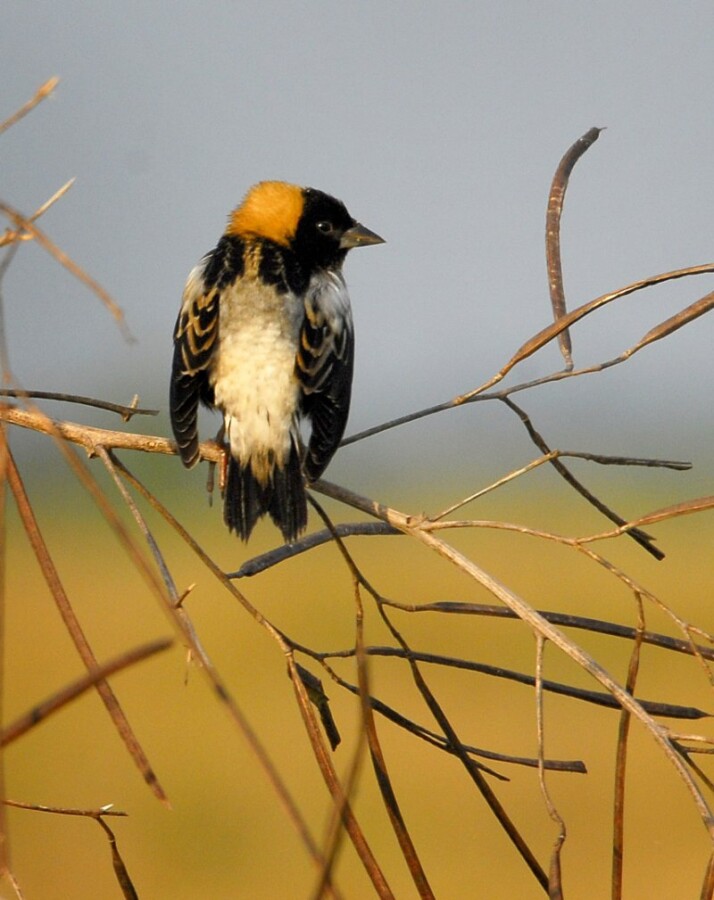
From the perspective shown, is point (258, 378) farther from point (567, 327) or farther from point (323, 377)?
point (567, 327)

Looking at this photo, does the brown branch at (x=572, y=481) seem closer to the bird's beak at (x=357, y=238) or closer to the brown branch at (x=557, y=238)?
the brown branch at (x=557, y=238)

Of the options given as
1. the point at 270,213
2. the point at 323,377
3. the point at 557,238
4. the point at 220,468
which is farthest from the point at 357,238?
the point at 557,238

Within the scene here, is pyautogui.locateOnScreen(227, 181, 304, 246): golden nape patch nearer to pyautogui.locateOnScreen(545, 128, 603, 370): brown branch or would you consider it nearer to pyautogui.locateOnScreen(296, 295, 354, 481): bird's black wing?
pyautogui.locateOnScreen(296, 295, 354, 481): bird's black wing

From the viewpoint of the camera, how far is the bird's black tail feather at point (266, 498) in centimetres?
251

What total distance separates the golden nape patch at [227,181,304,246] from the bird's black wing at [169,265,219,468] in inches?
20.5

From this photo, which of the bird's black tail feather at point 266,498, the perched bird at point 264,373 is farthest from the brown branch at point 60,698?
the bird's black tail feather at point 266,498

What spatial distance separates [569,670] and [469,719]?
216cm

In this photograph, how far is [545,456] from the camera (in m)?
1.37

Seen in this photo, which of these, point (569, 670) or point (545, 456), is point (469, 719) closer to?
point (569, 670)

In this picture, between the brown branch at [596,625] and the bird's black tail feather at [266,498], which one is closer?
the brown branch at [596,625]

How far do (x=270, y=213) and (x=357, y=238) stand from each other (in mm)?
240

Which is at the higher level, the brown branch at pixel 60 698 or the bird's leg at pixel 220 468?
the bird's leg at pixel 220 468

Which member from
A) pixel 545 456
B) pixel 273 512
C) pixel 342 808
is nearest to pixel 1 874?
pixel 342 808

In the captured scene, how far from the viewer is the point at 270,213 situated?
3.33 m
